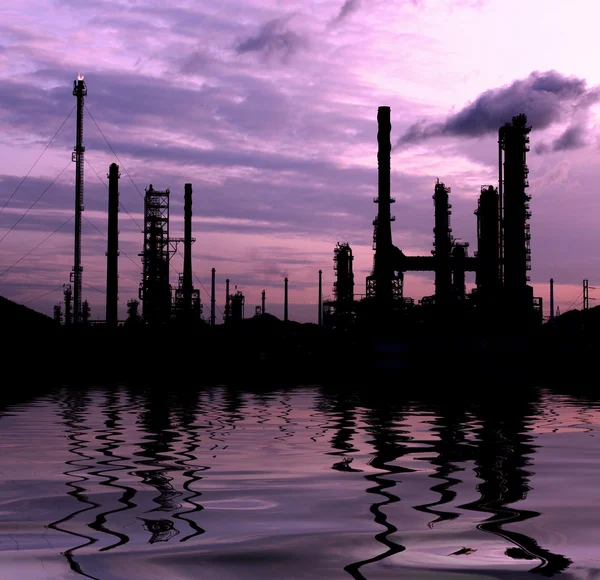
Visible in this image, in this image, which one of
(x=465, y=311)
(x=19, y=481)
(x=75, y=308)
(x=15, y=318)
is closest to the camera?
(x=19, y=481)

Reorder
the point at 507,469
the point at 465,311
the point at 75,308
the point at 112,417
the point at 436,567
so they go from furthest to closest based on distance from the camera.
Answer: the point at 465,311
the point at 75,308
the point at 112,417
the point at 507,469
the point at 436,567

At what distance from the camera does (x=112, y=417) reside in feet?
67.9

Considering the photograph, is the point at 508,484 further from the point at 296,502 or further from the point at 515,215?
the point at 515,215

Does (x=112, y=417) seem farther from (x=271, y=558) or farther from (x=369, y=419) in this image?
(x=271, y=558)

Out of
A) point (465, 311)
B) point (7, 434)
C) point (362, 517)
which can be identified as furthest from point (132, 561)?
point (465, 311)

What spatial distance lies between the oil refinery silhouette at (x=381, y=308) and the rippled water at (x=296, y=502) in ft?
132

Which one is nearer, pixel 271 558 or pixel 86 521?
pixel 271 558

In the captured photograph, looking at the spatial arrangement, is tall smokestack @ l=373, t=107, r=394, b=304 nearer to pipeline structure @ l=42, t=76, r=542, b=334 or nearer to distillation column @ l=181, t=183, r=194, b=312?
pipeline structure @ l=42, t=76, r=542, b=334

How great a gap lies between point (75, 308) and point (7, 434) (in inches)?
1600

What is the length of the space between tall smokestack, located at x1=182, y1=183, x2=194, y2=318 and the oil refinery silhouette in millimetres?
97

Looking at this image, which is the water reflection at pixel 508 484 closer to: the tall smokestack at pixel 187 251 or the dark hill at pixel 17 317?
the dark hill at pixel 17 317

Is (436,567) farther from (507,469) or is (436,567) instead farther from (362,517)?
(507,469)

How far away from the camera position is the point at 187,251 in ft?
225

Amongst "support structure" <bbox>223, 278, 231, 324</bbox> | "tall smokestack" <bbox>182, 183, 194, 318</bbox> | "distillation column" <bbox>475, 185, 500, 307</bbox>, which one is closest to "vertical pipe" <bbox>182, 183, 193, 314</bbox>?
"tall smokestack" <bbox>182, 183, 194, 318</bbox>
